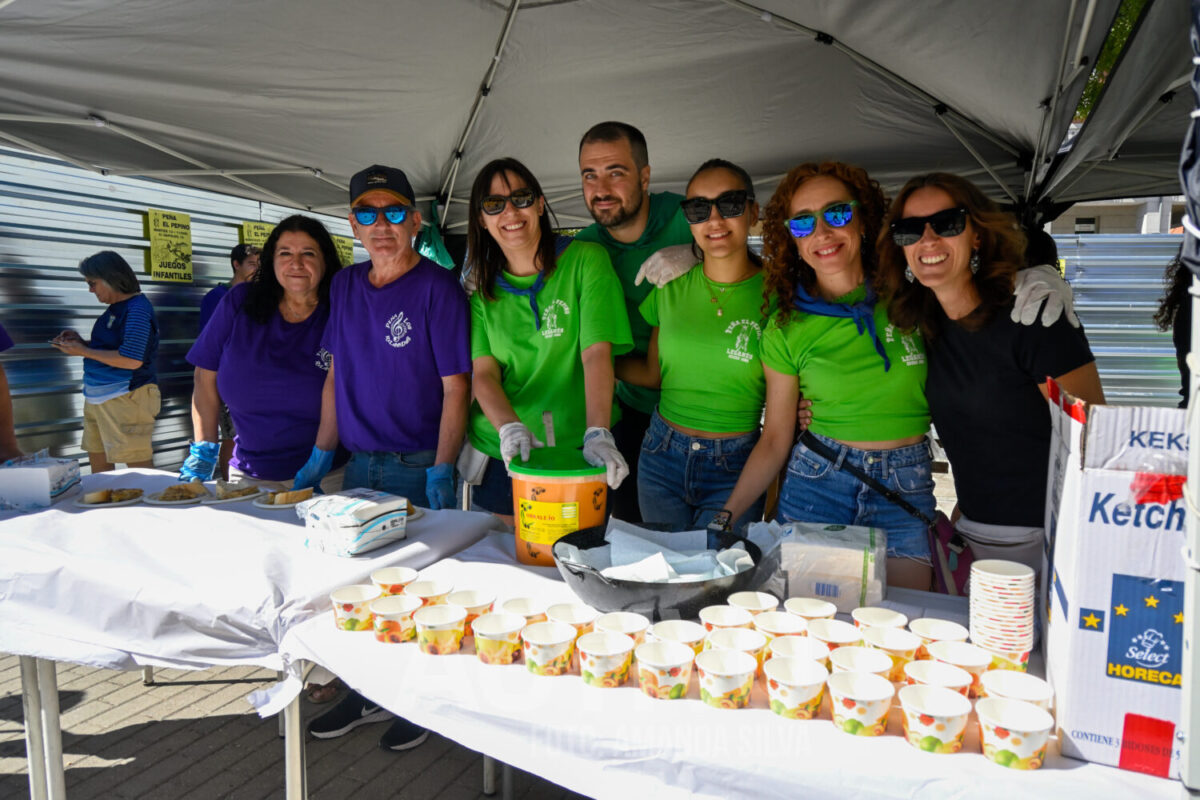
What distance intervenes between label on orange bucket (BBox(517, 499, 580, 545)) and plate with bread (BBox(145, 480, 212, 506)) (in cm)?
117

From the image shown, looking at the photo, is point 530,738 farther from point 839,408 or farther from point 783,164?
point 783,164

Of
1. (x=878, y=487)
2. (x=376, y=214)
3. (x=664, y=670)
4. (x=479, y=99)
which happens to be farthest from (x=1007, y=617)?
(x=479, y=99)

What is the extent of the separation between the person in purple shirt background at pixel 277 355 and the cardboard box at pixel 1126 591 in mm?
2411

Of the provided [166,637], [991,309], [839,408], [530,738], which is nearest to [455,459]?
[166,637]

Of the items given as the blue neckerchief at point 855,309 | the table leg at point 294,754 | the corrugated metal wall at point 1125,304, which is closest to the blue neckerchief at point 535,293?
the blue neckerchief at point 855,309

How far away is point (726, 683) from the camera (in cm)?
116

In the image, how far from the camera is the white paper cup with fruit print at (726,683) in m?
1.16

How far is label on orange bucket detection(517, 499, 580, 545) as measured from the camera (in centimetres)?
A: 179

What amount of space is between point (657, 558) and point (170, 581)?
1108 mm

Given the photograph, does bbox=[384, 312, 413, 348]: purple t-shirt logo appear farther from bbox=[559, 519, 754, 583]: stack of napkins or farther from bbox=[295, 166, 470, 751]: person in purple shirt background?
bbox=[559, 519, 754, 583]: stack of napkins

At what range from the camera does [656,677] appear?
120 centimetres

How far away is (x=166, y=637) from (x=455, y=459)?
1.04 m

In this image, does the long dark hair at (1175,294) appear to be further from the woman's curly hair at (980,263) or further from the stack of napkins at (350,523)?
the stack of napkins at (350,523)

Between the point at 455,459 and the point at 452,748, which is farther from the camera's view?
the point at 452,748
